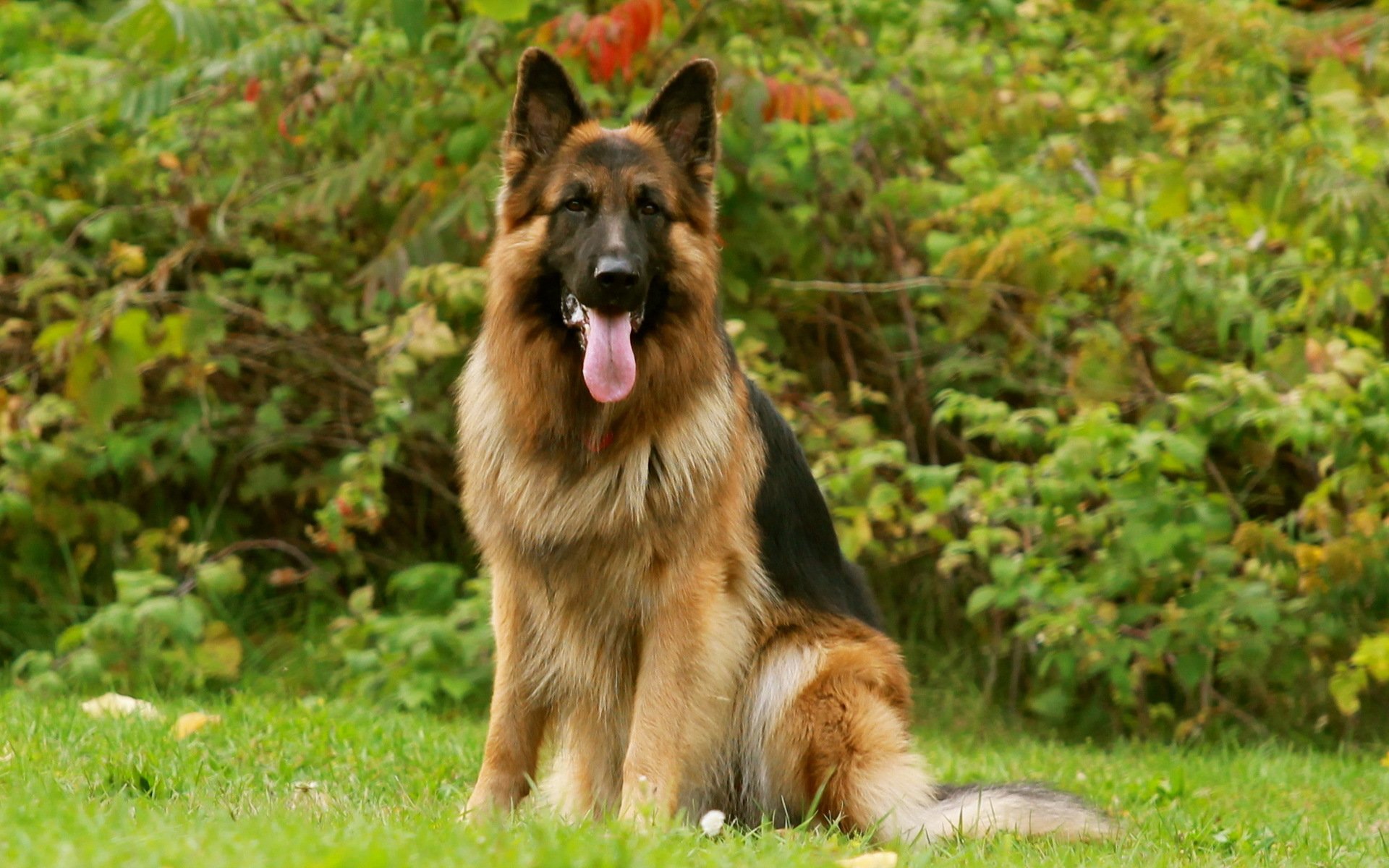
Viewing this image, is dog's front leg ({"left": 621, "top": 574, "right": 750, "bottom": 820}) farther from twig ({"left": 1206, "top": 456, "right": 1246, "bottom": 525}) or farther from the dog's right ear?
twig ({"left": 1206, "top": 456, "right": 1246, "bottom": 525})

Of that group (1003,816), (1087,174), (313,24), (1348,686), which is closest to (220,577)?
(313,24)

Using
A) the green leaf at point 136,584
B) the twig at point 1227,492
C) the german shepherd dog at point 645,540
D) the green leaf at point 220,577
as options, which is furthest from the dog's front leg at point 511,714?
the twig at point 1227,492

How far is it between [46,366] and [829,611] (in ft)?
15.9

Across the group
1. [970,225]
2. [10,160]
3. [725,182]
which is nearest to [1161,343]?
[970,225]

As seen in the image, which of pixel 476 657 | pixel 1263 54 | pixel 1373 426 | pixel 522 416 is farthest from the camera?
pixel 476 657

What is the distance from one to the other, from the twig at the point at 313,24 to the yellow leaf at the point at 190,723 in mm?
3490

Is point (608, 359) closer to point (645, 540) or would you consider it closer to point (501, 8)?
point (645, 540)

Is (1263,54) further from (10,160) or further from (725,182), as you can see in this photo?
(10,160)

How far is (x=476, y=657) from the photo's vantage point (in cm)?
718

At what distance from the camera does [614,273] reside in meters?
4.09

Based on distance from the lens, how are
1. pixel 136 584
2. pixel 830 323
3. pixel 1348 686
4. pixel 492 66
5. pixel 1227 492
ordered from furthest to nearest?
pixel 830 323 < pixel 1227 492 < pixel 492 66 < pixel 136 584 < pixel 1348 686

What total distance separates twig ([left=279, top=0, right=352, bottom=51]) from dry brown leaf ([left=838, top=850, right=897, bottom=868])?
523 centimetres

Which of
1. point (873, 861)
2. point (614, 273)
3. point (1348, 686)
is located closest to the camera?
point (873, 861)

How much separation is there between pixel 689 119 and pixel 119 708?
326 cm
